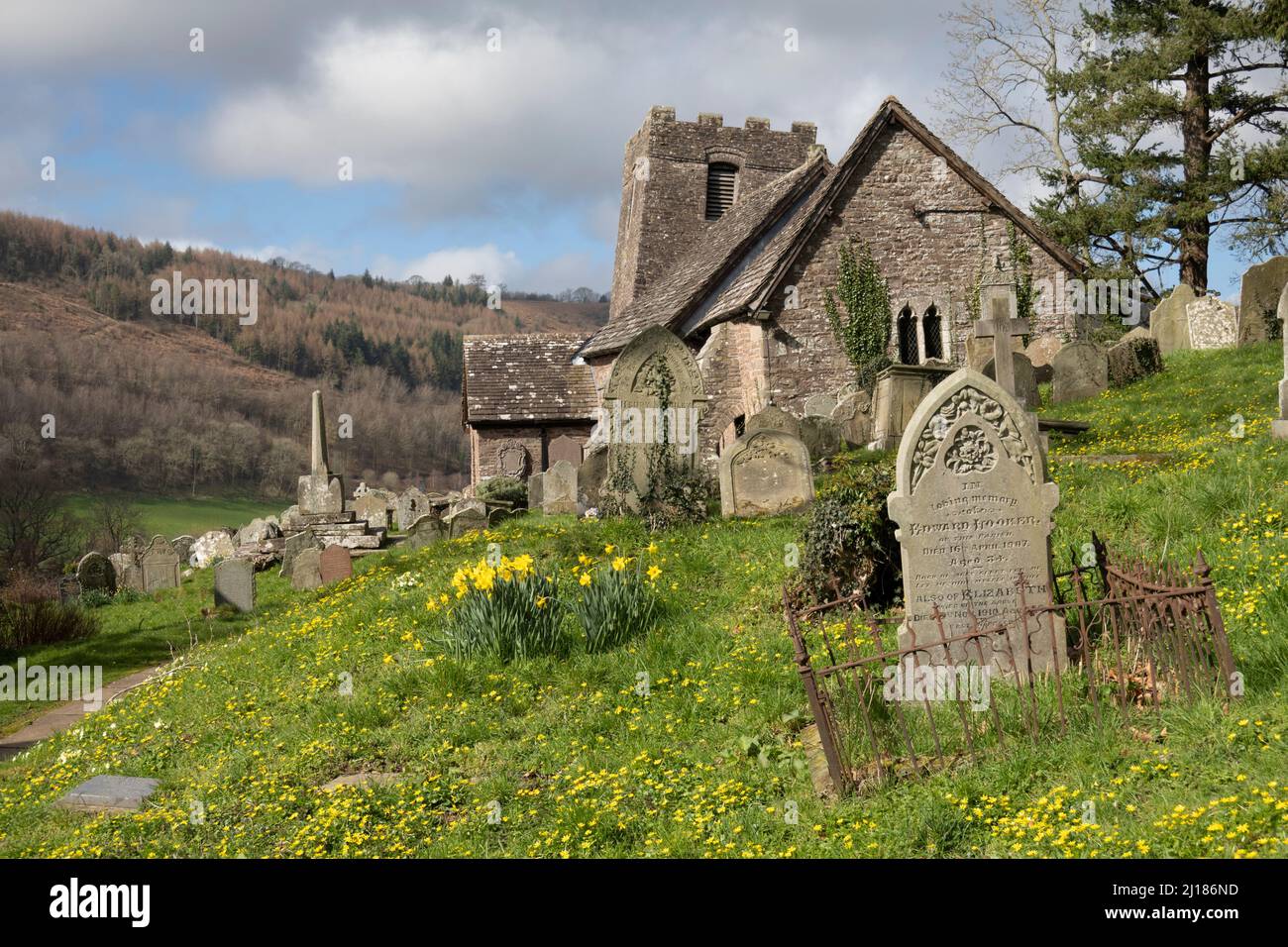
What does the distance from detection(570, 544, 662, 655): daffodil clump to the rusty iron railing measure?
6.50ft

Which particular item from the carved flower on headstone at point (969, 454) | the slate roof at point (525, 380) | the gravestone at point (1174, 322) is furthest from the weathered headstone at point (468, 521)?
the gravestone at point (1174, 322)

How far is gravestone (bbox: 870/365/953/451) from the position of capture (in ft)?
54.8

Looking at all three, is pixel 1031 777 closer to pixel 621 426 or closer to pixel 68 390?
pixel 621 426

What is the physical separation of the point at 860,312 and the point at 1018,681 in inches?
660

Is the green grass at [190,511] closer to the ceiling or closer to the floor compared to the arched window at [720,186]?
closer to the floor

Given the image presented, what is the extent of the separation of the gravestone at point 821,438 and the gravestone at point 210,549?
13781 mm

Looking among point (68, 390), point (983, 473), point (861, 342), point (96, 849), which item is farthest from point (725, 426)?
point (68, 390)

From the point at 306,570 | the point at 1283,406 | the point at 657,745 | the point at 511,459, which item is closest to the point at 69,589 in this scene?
the point at 306,570

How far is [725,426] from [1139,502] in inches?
520

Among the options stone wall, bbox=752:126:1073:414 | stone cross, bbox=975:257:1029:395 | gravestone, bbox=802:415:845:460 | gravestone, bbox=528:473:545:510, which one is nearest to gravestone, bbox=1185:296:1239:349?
stone wall, bbox=752:126:1073:414

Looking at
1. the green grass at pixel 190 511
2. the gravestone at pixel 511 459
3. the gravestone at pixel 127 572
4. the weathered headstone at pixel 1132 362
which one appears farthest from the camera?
the green grass at pixel 190 511

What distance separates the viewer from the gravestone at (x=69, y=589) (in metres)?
20.0

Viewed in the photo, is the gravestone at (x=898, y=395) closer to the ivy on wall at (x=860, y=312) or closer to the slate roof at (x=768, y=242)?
the ivy on wall at (x=860, y=312)

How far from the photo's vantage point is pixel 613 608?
8.16m
